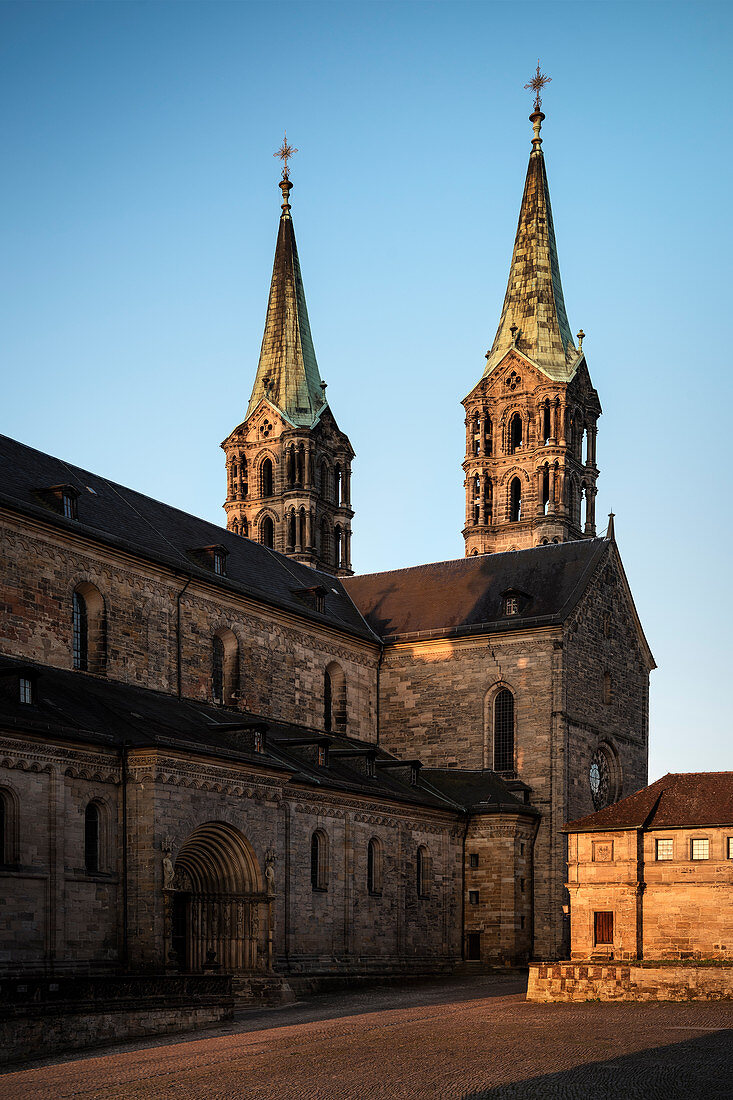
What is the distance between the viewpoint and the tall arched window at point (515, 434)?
82.9m

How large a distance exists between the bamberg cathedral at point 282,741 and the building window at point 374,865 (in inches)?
3.8

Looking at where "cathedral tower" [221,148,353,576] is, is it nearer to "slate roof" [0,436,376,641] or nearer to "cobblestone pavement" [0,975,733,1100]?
"slate roof" [0,436,376,641]

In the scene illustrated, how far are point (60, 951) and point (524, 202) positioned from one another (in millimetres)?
64682

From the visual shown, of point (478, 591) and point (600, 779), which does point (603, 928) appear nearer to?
point (600, 779)

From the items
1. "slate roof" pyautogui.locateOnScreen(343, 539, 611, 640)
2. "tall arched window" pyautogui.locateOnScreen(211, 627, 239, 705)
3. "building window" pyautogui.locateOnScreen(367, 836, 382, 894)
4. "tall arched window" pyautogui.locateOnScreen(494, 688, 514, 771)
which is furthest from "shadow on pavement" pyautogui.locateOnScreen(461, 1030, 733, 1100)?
"slate roof" pyautogui.locateOnScreen(343, 539, 611, 640)

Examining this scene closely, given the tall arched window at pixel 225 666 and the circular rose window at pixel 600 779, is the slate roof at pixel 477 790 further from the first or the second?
the tall arched window at pixel 225 666

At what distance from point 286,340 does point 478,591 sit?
30655mm

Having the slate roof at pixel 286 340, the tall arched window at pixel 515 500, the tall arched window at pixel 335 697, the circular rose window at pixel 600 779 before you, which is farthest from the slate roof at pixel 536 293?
the tall arched window at pixel 335 697

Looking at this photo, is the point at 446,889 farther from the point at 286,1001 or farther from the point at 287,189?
the point at 287,189

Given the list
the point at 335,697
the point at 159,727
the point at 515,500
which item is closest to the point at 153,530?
the point at 159,727

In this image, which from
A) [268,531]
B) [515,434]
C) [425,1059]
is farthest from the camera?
[515,434]

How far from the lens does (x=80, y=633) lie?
43.1 metres

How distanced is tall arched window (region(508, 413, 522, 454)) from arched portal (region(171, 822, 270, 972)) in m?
47.1

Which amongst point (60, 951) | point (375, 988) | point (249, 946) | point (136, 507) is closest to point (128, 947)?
point (60, 951)
